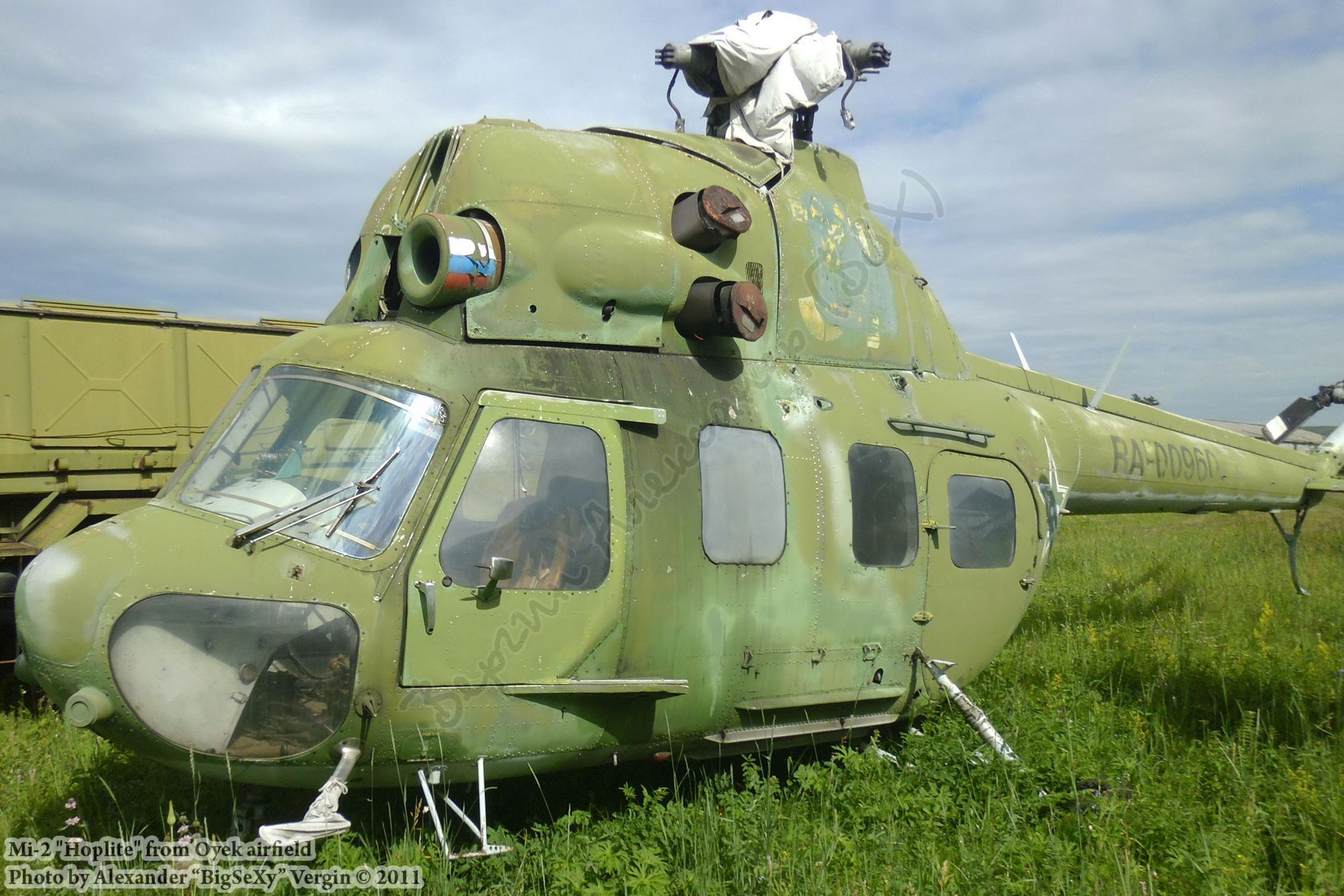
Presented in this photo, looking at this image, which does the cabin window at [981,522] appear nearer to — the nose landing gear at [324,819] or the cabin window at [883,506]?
the cabin window at [883,506]

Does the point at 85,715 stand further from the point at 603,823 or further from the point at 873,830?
the point at 873,830

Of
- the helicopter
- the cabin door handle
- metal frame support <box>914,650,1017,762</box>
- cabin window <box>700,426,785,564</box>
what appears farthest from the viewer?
metal frame support <box>914,650,1017,762</box>

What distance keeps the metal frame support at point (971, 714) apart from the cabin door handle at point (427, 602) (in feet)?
9.13

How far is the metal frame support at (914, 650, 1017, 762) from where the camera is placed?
5.10m

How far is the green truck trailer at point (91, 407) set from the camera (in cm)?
801

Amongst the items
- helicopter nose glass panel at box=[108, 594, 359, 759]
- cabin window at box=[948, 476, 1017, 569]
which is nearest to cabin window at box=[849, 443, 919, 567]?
cabin window at box=[948, 476, 1017, 569]

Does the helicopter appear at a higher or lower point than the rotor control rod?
lower

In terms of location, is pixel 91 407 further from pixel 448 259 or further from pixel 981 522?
pixel 981 522

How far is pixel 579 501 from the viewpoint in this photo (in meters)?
4.20

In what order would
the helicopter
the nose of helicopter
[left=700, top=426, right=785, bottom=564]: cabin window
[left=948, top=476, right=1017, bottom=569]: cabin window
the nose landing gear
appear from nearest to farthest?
the nose landing gear
the nose of helicopter
the helicopter
[left=700, top=426, right=785, bottom=564]: cabin window
[left=948, top=476, right=1017, bottom=569]: cabin window

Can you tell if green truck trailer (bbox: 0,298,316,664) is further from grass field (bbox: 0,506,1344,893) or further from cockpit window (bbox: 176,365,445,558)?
cockpit window (bbox: 176,365,445,558)

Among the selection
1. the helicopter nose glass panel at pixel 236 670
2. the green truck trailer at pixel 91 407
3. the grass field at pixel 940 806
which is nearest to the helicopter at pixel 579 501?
the helicopter nose glass panel at pixel 236 670

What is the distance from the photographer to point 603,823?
4.54 m

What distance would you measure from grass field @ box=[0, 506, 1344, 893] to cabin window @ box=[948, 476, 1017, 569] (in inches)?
37.2
